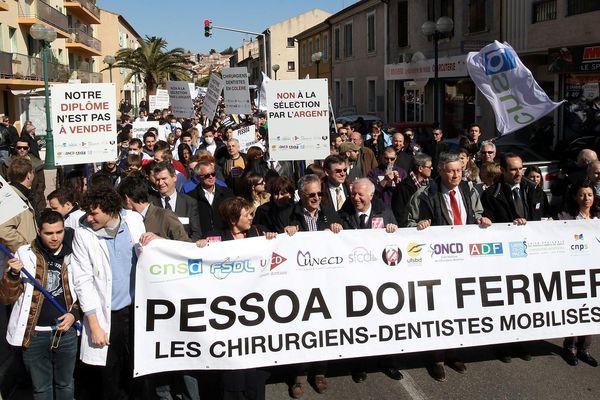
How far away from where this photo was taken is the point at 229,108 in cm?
1455

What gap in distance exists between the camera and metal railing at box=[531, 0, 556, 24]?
19375 mm

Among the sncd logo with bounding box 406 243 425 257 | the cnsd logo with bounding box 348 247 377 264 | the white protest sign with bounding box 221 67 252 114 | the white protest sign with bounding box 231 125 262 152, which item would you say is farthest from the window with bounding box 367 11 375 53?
the cnsd logo with bounding box 348 247 377 264

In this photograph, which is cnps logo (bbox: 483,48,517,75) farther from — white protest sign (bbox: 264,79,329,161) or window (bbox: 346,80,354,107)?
window (bbox: 346,80,354,107)

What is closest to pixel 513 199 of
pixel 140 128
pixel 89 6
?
pixel 140 128

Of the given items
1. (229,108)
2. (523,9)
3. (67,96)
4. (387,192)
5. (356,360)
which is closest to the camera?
(356,360)

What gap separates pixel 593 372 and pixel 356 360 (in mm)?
1986

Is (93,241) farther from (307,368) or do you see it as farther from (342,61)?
(342,61)

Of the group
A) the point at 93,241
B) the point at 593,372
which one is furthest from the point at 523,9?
the point at 93,241

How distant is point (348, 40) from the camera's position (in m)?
39.6

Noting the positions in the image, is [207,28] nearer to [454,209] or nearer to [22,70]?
[22,70]

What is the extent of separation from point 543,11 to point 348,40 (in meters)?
20.5

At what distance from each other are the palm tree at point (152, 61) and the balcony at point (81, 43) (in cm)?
260

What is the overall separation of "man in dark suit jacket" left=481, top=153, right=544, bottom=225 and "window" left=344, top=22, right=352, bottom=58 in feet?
111

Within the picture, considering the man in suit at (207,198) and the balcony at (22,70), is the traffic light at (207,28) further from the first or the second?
the man in suit at (207,198)
